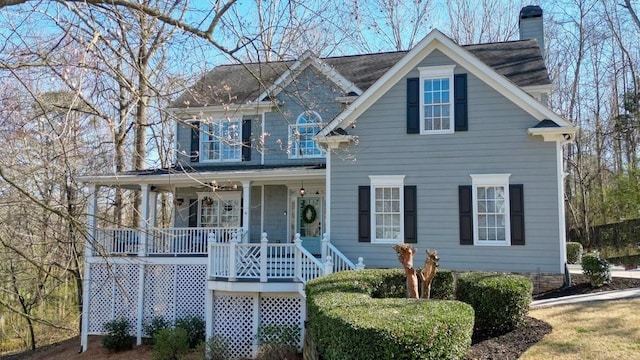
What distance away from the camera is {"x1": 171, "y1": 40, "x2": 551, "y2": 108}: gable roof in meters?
14.7

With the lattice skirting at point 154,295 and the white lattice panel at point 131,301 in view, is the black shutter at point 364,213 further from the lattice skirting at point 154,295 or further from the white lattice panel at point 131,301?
the white lattice panel at point 131,301

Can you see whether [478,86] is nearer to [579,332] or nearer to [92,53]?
[579,332]

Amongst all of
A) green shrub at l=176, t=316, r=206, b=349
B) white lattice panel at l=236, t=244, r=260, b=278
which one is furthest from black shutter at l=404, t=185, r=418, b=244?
green shrub at l=176, t=316, r=206, b=349

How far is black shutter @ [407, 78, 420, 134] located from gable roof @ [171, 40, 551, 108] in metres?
2.54

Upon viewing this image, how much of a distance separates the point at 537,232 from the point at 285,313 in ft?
21.0

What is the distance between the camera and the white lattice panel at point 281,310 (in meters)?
12.0

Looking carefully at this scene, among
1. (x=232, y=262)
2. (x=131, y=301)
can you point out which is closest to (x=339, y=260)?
(x=232, y=262)

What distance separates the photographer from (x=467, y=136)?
41.7 ft

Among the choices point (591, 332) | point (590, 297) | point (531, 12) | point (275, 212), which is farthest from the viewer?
point (531, 12)

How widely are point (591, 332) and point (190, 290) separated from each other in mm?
10094

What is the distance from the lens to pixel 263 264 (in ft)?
38.5

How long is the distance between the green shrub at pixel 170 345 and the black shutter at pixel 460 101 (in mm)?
8687

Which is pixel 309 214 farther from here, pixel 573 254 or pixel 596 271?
pixel 573 254

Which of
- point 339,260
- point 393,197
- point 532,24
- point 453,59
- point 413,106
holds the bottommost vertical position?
point 339,260
